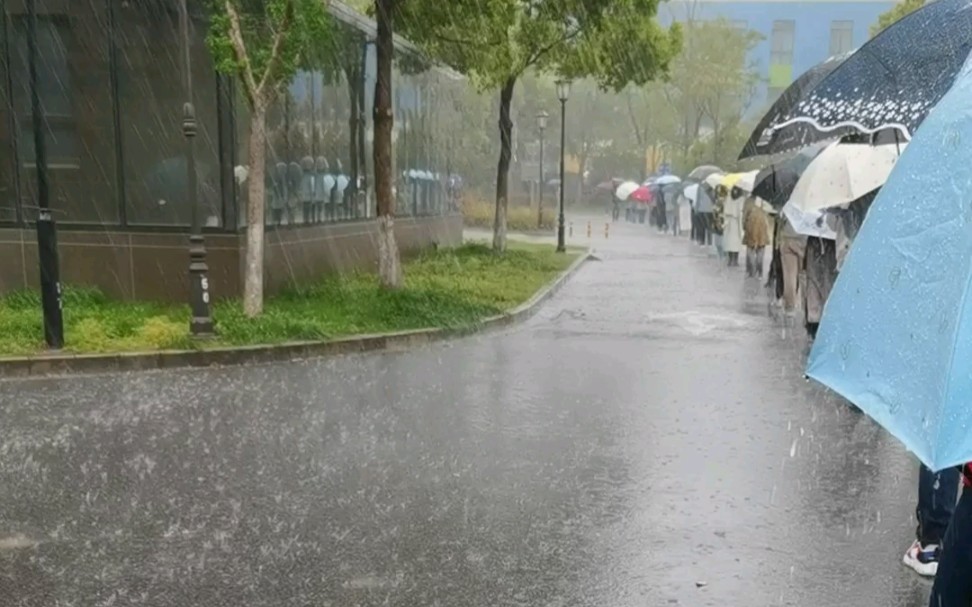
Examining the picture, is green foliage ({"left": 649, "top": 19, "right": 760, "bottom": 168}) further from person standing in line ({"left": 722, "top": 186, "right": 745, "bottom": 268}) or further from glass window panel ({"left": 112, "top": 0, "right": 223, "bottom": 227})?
glass window panel ({"left": 112, "top": 0, "right": 223, "bottom": 227})

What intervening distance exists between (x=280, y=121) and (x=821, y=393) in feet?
31.6

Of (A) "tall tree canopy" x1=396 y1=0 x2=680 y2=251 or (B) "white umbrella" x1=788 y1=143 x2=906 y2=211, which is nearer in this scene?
(B) "white umbrella" x1=788 y1=143 x2=906 y2=211

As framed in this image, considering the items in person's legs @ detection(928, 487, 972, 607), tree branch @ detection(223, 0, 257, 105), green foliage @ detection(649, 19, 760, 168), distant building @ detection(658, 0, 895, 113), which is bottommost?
person's legs @ detection(928, 487, 972, 607)

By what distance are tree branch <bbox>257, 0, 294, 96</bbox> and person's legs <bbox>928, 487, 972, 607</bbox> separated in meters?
9.81

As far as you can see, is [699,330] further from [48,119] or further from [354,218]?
[48,119]

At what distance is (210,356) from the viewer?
10.1m

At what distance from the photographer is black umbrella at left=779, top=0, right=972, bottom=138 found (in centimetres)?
385

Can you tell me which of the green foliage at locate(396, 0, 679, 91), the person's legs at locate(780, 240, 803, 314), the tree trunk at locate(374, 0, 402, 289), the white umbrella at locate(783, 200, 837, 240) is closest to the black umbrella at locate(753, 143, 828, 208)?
the person's legs at locate(780, 240, 803, 314)

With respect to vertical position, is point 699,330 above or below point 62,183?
below

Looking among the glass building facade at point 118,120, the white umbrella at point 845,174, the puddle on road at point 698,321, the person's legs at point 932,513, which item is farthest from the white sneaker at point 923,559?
the glass building facade at point 118,120

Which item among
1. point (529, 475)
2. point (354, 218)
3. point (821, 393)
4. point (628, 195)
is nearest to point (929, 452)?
point (529, 475)

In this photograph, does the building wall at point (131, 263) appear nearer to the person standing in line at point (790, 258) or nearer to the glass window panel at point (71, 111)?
the glass window panel at point (71, 111)

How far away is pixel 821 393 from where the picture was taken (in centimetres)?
885

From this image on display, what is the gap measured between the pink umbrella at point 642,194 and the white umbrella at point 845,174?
1342 inches
